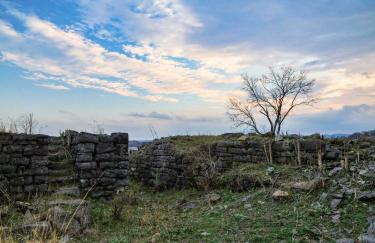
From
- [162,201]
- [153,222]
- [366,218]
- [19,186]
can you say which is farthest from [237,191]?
[19,186]

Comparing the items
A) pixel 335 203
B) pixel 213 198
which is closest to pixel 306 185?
pixel 335 203

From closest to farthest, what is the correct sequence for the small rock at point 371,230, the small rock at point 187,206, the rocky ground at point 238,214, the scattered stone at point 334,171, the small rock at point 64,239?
the small rock at point 371,230 → the small rock at point 64,239 → the rocky ground at point 238,214 → the scattered stone at point 334,171 → the small rock at point 187,206

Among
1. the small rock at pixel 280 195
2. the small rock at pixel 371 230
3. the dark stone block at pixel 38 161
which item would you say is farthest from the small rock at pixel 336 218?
the dark stone block at pixel 38 161

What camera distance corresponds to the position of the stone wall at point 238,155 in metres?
10.3

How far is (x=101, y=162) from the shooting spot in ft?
31.4

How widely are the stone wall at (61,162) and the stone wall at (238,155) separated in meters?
2.53

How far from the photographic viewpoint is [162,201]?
10531 mm

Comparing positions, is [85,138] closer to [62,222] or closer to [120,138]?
[120,138]

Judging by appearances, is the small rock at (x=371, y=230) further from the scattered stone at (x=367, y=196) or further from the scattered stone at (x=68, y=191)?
the scattered stone at (x=68, y=191)

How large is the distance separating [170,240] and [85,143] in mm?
4454

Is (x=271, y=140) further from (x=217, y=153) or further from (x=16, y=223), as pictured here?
(x=16, y=223)

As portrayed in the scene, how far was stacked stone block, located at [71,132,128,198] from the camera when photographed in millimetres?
9312

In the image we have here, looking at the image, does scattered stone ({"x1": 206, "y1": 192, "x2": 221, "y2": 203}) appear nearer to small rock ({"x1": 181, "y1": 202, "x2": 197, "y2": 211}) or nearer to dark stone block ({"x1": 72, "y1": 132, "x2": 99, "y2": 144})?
small rock ({"x1": 181, "y1": 202, "x2": 197, "y2": 211})

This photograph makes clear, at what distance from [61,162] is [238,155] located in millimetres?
4942
